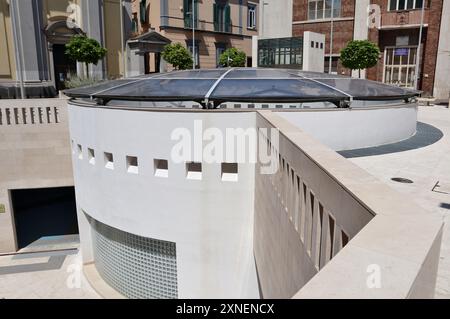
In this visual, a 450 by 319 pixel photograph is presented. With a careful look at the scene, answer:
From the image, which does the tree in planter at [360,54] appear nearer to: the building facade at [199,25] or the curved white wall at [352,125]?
the building facade at [199,25]

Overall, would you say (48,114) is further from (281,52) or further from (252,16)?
(252,16)

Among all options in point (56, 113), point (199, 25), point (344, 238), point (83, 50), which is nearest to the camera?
point (344, 238)

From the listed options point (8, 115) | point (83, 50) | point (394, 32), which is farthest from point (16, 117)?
point (394, 32)

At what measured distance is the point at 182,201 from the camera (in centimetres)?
1230

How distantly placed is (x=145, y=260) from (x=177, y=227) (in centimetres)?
276

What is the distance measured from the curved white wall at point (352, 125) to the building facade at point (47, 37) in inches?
903

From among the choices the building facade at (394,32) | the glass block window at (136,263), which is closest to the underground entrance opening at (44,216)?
the glass block window at (136,263)

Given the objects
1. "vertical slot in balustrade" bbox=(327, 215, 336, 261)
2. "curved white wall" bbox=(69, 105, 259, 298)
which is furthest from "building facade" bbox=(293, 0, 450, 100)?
"vertical slot in balustrade" bbox=(327, 215, 336, 261)

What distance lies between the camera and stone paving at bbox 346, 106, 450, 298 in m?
5.65

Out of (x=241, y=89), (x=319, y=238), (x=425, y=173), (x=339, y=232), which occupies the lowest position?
(x=425, y=173)

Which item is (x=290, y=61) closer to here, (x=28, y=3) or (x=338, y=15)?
(x=338, y=15)

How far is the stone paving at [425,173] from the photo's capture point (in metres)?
5.65

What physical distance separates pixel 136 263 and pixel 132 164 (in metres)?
4.33
